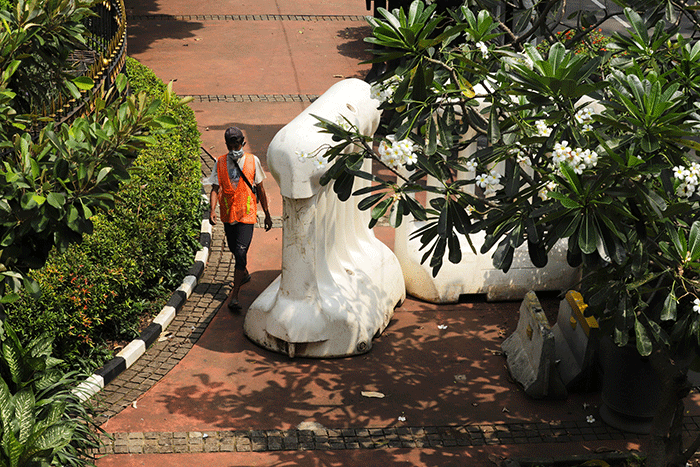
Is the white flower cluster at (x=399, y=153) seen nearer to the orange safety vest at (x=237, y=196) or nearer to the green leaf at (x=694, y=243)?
the green leaf at (x=694, y=243)

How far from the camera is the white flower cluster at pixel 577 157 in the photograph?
4.38 metres

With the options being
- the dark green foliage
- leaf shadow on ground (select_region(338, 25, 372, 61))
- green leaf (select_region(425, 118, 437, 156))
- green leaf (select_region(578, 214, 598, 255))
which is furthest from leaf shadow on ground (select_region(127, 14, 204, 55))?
green leaf (select_region(578, 214, 598, 255))

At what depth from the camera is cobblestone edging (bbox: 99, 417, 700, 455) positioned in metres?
6.43

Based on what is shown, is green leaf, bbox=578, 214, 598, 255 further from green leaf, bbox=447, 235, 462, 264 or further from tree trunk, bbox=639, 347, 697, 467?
tree trunk, bbox=639, 347, 697, 467

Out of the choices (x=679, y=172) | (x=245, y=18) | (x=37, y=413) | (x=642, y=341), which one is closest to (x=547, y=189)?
(x=679, y=172)

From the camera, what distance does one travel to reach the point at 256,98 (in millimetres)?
14359

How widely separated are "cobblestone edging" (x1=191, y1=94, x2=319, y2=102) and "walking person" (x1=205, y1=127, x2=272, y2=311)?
6398 mm

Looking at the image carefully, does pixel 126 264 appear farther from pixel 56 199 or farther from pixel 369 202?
pixel 56 199

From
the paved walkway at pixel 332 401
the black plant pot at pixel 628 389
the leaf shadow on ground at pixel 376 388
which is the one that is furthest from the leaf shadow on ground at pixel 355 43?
the black plant pot at pixel 628 389

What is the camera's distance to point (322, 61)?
16766 millimetres

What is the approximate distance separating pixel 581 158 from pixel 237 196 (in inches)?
167

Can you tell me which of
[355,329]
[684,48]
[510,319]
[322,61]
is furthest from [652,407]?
[322,61]

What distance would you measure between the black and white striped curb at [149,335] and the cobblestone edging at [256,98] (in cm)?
516

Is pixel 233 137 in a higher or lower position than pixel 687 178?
lower
